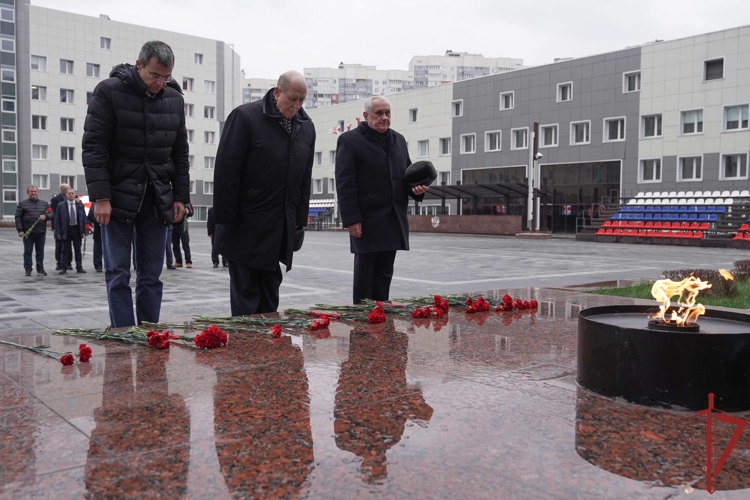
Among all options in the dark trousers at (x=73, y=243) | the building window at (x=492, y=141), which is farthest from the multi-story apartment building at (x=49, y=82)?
the dark trousers at (x=73, y=243)

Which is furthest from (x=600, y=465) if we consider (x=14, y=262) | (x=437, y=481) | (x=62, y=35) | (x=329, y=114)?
(x=62, y=35)

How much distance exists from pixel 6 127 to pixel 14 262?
42699mm

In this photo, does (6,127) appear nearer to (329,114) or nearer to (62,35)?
(62,35)

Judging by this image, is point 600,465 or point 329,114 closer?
point 600,465

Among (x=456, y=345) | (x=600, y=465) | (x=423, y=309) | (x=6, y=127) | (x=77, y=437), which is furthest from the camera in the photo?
(x=6, y=127)

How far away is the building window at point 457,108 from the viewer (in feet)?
153

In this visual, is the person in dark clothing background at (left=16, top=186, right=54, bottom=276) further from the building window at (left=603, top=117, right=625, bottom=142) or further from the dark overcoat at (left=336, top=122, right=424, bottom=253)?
the building window at (left=603, top=117, right=625, bottom=142)

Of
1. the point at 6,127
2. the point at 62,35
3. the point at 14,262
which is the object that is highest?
the point at 62,35

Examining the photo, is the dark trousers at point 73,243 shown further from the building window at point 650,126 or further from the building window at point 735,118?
the building window at point 650,126

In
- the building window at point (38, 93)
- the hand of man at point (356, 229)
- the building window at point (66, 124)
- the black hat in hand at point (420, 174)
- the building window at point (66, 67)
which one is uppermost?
the building window at point (66, 67)

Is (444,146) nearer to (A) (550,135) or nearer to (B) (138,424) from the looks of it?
(A) (550,135)

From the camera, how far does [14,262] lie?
1581cm

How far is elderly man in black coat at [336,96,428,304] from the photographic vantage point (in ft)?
18.8

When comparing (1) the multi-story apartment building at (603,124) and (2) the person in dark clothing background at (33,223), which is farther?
(1) the multi-story apartment building at (603,124)
